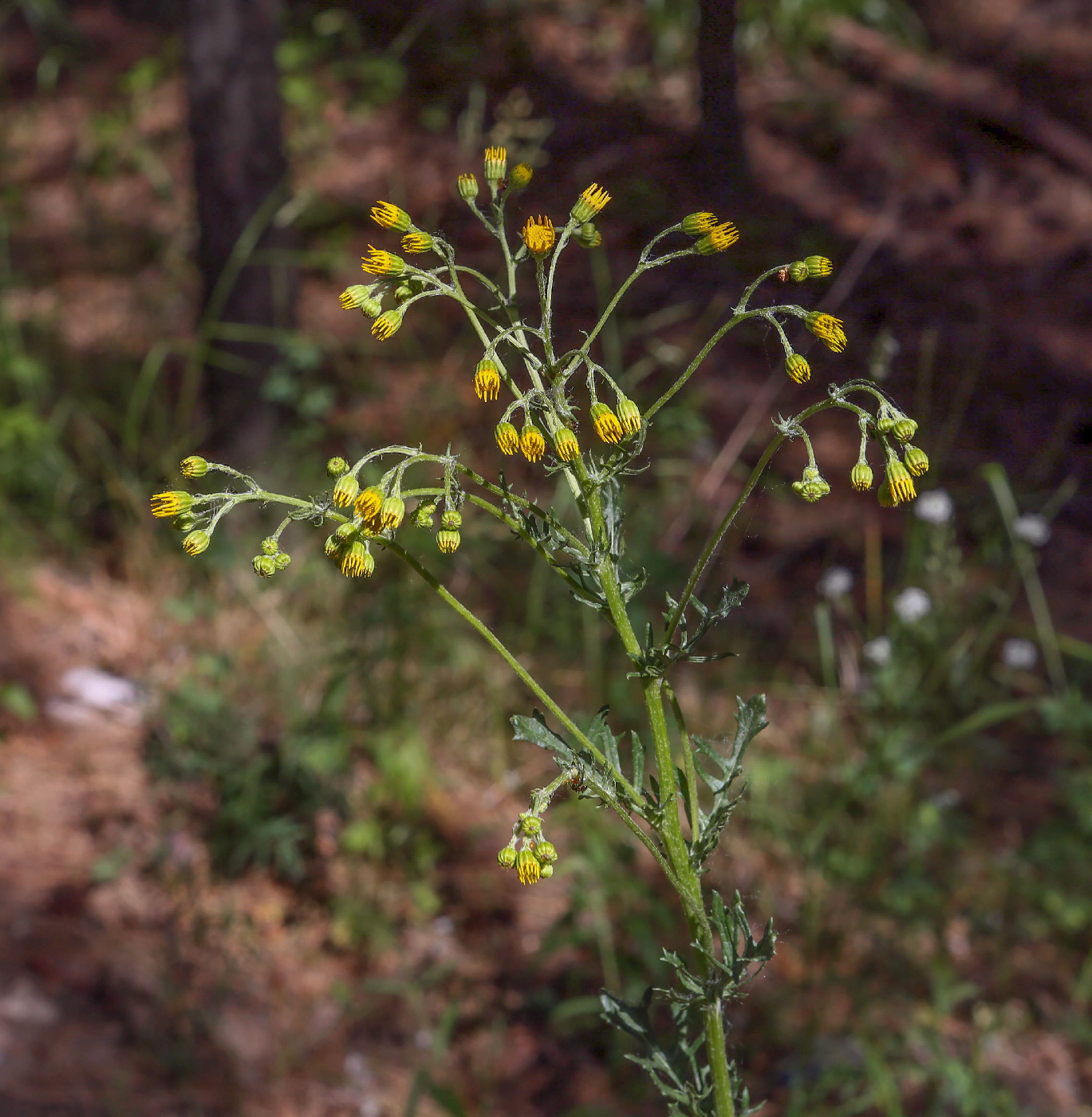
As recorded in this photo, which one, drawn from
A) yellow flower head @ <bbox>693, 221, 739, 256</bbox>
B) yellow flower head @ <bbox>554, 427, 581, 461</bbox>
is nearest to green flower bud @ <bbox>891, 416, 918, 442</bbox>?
yellow flower head @ <bbox>693, 221, 739, 256</bbox>

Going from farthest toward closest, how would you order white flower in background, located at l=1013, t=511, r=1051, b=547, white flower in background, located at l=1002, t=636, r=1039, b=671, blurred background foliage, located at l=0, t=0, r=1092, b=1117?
white flower in background, located at l=1002, t=636, r=1039, b=671
white flower in background, located at l=1013, t=511, r=1051, b=547
blurred background foliage, located at l=0, t=0, r=1092, b=1117

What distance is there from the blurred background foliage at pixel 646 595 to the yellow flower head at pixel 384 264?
58 centimetres

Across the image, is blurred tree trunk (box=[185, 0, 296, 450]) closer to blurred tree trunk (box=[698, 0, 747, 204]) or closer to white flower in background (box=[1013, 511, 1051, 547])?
blurred tree trunk (box=[698, 0, 747, 204])

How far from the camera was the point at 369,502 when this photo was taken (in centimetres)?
125

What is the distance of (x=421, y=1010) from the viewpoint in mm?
2742

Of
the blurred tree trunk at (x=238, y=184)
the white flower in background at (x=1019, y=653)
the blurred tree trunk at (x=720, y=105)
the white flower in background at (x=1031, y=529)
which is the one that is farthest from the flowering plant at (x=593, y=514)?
the blurred tree trunk at (x=238, y=184)

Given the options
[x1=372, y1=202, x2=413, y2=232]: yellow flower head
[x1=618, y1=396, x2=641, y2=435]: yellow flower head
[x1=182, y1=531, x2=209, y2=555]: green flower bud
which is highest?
[x1=372, y1=202, x2=413, y2=232]: yellow flower head

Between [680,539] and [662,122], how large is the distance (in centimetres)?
184

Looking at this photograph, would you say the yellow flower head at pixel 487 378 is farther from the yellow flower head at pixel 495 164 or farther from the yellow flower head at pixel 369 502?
the yellow flower head at pixel 495 164

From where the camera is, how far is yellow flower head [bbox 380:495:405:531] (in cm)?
127

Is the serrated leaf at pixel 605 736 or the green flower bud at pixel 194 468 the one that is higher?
the green flower bud at pixel 194 468

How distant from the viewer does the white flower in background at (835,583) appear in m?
3.57

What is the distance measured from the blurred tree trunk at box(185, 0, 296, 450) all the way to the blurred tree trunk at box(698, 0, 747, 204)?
1.77 m

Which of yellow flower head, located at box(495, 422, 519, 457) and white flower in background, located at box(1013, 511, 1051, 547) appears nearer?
yellow flower head, located at box(495, 422, 519, 457)
